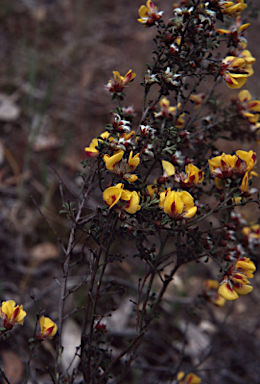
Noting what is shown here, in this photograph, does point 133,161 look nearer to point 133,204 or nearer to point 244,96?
point 133,204

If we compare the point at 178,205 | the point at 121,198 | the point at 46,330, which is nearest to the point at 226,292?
the point at 178,205

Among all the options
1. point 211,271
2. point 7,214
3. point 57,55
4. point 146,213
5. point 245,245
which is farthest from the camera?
point 57,55

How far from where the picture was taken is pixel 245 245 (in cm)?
122

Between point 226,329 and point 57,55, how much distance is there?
3.08m

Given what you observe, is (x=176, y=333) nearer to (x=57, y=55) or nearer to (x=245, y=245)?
(x=245, y=245)

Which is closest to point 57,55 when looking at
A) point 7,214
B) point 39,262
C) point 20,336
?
point 7,214

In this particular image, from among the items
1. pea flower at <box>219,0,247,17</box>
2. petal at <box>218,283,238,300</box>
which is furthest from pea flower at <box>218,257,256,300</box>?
pea flower at <box>219,0,247,17</box>

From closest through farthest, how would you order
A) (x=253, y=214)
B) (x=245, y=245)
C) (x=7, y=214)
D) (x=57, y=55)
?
(x=245, y=245) → (x=7, y=214) → (x=253, y=214) → (x=57, y=55)

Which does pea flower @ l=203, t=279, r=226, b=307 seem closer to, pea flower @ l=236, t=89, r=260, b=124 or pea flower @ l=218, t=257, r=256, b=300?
pea flower @ l=218, t=257, r=256, b=300

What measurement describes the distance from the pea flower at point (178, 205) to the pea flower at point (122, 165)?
10cm

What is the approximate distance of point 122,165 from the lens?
81cm

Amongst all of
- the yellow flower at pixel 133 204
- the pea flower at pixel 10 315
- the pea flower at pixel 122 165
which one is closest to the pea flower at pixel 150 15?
the pea flower at pixel 122 165

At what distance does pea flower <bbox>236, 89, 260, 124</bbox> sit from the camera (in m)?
1.08

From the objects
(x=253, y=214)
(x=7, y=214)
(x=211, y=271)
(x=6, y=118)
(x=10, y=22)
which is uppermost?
(x=10, y=22)
